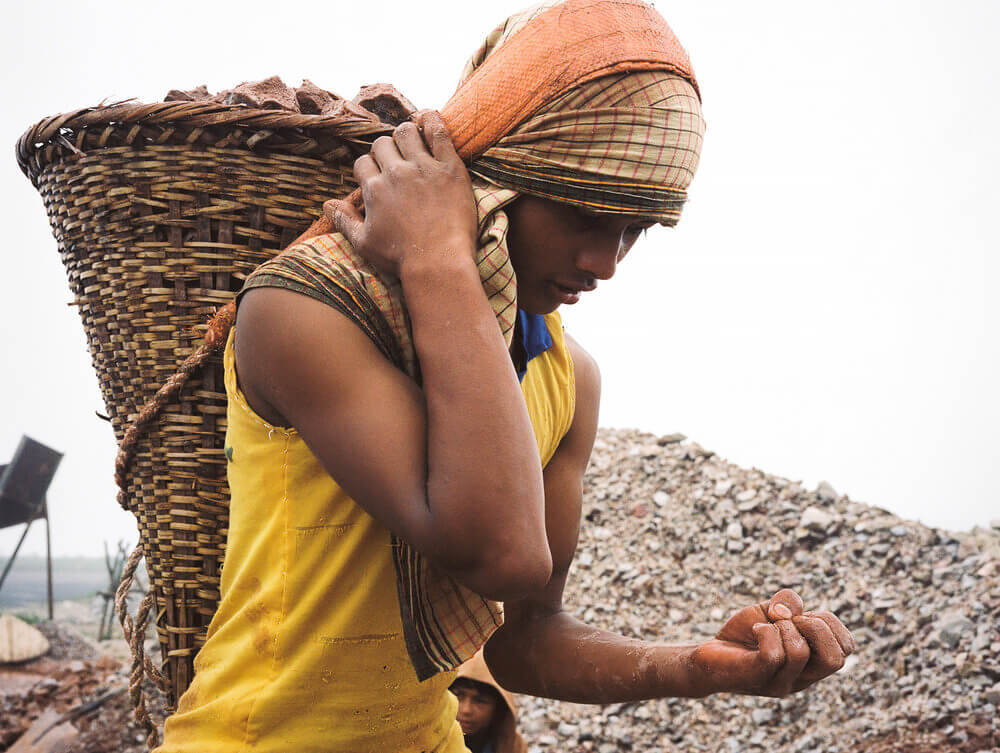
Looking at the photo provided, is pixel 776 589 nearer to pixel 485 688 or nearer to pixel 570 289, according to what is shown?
pixel 485 688

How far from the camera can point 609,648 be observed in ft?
4.67

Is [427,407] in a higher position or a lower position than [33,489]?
higher

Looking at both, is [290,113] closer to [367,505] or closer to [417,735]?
[367,505]

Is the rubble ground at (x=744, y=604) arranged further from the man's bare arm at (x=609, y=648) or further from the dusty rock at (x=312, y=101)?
the dusty rock at (x=312, y=101)

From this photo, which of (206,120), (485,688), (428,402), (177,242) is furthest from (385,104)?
(485,688)

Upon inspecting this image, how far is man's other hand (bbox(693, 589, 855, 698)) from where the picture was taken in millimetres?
1089

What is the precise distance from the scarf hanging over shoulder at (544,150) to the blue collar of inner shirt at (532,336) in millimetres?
222

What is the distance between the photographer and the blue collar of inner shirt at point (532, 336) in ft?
4.45

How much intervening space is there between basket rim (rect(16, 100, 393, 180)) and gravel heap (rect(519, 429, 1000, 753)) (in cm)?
374

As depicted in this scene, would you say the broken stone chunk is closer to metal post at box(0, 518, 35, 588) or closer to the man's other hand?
the man's other hand

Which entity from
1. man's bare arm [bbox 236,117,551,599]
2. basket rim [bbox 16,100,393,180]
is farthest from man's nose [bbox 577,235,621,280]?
basket rim [bbox 16,100,393,180]

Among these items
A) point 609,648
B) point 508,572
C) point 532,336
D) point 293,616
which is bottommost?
point 609,648

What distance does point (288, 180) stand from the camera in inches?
48.9

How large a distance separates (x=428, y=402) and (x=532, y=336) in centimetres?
39
